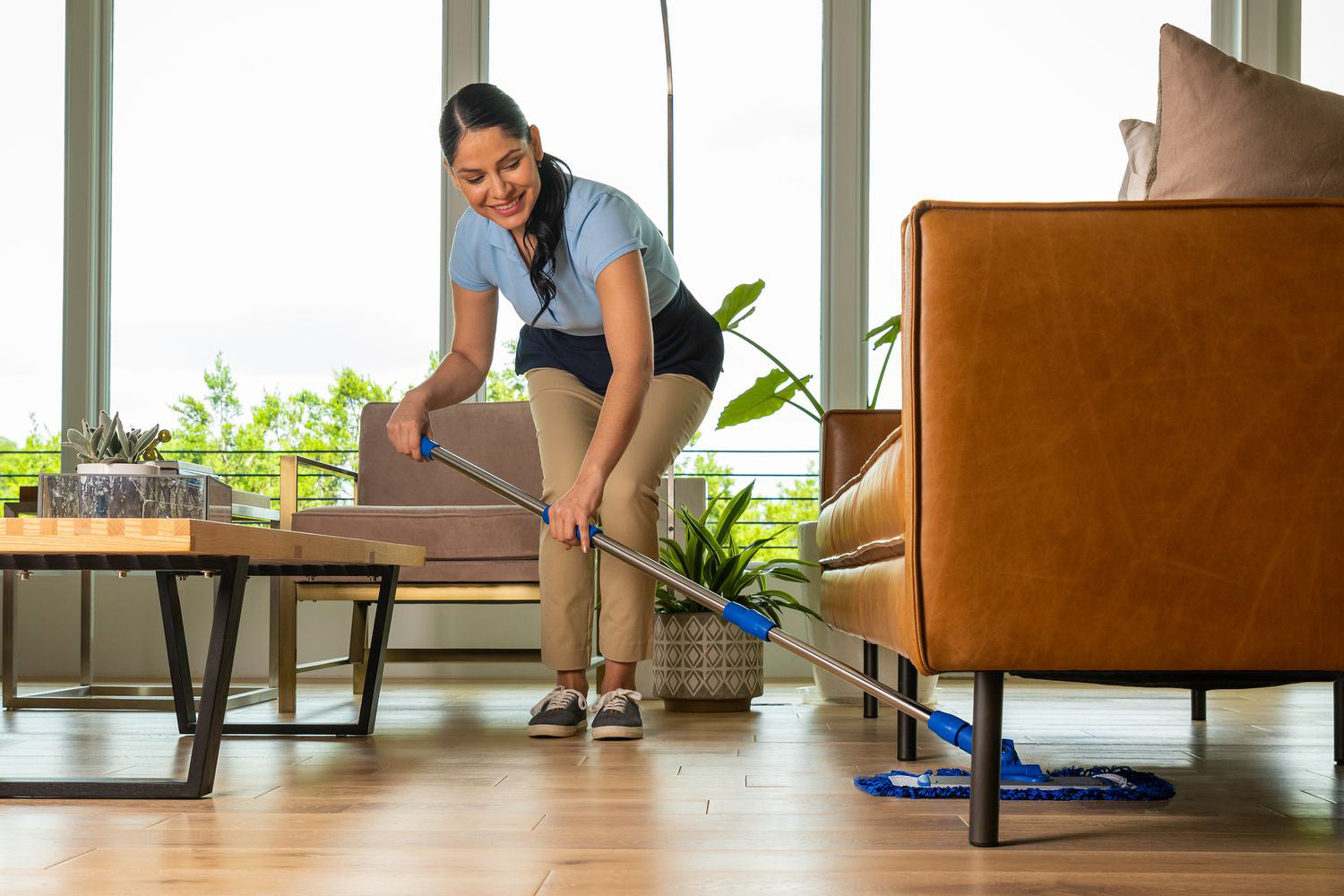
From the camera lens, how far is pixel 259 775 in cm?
170

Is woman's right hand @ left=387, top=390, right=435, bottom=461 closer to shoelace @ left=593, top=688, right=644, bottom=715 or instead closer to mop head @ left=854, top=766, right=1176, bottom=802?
shoelace @ left=593, top=688, right=644, bottom=715

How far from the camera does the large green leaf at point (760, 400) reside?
3.16 m

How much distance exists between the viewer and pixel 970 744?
1354 millimetres

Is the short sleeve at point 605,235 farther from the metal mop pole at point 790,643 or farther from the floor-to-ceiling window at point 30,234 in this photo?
the floor-to-ceiling window at point 30,234

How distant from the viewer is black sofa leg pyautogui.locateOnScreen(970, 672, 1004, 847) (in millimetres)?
1200

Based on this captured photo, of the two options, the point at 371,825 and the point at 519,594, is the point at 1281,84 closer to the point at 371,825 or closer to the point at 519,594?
the point at 371,825

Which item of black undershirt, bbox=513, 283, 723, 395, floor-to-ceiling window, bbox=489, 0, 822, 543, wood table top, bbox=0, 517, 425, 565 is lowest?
wood table top, bbox=0, 517, 425, 565

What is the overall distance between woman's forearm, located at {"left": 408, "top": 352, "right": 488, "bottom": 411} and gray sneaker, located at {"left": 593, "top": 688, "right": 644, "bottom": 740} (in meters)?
0.62

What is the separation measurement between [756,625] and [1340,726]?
905 millimetres

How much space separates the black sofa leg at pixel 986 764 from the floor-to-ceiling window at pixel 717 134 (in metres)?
2.76

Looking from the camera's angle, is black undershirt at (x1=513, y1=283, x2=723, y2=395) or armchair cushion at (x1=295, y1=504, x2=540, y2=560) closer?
black undershirt at (x1=513, y1=283, x2=723, y2=395)

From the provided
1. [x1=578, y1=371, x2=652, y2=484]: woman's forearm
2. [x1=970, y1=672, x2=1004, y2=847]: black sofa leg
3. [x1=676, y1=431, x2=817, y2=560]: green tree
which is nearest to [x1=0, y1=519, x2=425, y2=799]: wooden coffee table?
[x1=578, y1=371, x2=652, y2=484]: woman's forearm

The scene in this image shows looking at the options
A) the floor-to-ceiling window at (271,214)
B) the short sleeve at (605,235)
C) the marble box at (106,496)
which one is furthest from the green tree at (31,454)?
the short sleeve at (605,235)

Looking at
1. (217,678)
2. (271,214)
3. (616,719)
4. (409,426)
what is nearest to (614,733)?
(616,719)
